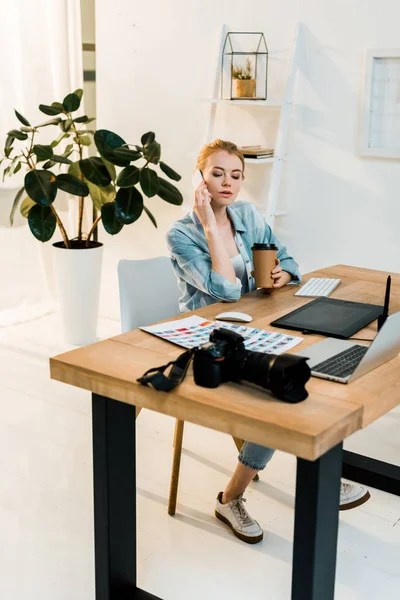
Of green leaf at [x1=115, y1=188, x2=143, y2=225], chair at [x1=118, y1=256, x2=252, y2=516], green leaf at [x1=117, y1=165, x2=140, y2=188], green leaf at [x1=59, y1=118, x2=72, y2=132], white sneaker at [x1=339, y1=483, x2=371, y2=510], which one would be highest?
green leaf at [x1=59, y1=118, x2=72, y2=132]

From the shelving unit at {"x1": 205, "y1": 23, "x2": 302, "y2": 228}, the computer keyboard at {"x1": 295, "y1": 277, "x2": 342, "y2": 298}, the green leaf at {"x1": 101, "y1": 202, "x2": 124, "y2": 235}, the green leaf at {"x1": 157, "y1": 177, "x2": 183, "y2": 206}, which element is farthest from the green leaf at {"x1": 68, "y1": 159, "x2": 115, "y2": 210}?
the computer keyboard at {"x1": 295, "y1": 277, "x2": 342, "y2": 298}

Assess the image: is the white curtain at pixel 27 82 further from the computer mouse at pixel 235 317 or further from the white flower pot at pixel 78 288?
the computer mouse at pixel 235 317

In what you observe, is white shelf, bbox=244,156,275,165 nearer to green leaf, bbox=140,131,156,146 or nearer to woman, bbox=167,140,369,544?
green leaf, bbox=140,131,156,146

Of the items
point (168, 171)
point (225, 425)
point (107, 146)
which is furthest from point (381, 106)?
point (225, 425)

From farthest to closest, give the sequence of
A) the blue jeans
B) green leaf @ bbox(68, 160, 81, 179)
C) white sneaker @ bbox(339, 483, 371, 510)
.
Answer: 1. green leaf @ bbox(68, 160, 81, 179)
2. white sneaker @ bbox(339, 483, 371, 510)
3. the blue jeans

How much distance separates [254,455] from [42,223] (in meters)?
1.98

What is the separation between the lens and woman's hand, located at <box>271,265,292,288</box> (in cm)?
254

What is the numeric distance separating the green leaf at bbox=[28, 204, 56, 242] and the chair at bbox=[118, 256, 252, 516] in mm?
1238

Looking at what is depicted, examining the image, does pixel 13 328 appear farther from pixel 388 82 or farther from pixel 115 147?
pixel 388 82

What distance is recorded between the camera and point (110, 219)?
387 centimetres

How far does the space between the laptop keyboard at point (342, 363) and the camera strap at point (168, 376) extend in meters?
0.31

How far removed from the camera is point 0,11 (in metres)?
4.26

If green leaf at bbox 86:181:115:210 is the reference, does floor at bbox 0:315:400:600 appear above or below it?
below

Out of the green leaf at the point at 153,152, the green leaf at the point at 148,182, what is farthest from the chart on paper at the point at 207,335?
the green leaf at the point at 153,152
